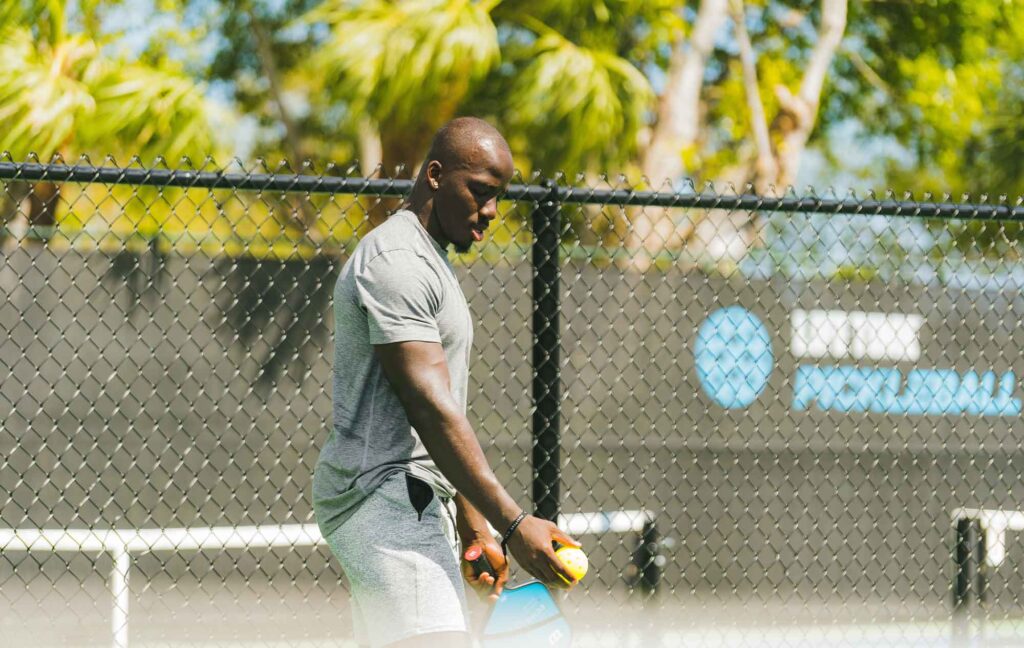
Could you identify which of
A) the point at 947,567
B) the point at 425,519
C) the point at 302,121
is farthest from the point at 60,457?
the point at 302,121

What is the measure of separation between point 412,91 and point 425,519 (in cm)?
633

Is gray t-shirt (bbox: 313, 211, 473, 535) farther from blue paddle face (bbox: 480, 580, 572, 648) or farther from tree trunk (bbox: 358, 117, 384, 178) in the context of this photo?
tree trunk (bbox: 358, 117, 384, 178)

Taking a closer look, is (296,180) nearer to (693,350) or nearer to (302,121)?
(693,350)

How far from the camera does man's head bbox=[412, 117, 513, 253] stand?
8.60 ft

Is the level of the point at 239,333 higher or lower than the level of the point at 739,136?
lower

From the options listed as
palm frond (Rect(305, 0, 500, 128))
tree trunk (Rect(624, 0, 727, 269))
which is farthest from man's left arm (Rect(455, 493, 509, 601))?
tree trunk (Rect(624, 0, 727, 269))

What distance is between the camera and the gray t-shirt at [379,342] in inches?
97.6

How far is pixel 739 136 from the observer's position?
1634cm

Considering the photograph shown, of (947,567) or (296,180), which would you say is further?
(947,567)

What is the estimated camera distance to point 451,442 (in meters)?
2.44

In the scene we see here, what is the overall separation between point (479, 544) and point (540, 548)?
405 millimetres

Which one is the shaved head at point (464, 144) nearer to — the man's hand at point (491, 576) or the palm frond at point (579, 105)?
the man's hand at point (491, 576)

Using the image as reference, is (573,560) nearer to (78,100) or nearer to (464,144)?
(464,144)

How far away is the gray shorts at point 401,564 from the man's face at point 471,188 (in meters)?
0.62
